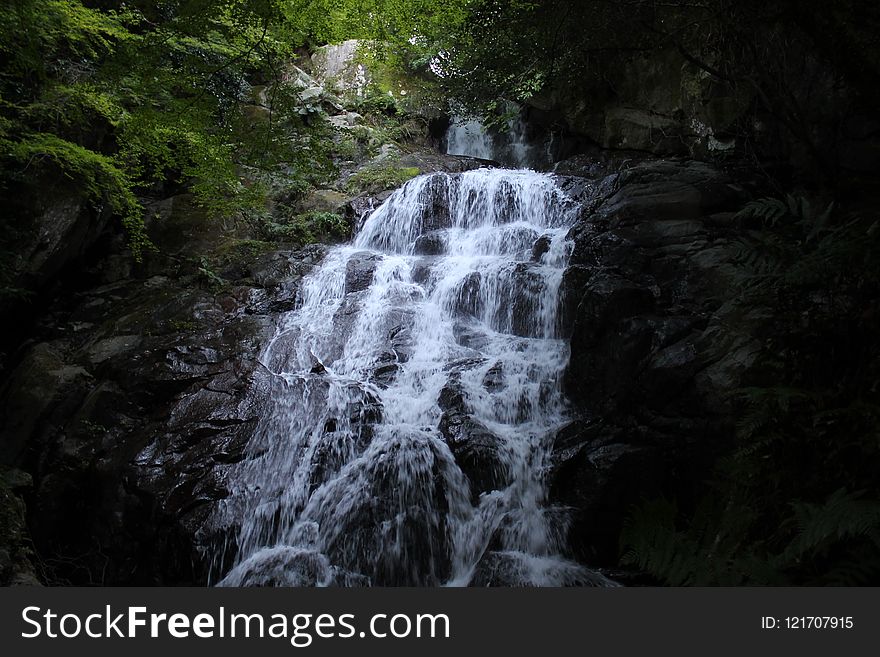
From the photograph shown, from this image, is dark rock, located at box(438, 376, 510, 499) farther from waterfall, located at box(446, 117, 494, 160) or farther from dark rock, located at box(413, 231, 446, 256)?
waterfall, located at box(446, 117, 494, 160)

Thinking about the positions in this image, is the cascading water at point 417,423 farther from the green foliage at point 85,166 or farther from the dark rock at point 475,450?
the green foliage at point 85,166

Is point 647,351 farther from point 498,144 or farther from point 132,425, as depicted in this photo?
point 498,144

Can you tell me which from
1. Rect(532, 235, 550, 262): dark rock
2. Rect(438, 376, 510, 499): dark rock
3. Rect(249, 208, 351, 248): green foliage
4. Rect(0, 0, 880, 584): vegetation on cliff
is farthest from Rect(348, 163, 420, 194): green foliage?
Rect(438, 376, 510, 499): dark rock

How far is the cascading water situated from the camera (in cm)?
502

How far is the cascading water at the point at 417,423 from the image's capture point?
5.02 metres

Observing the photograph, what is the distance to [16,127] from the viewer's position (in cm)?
666

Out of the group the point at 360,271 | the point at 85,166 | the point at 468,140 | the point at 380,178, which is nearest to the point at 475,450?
the point at 360,271

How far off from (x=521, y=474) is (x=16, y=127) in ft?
25.3

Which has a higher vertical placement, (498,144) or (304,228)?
(498,144)

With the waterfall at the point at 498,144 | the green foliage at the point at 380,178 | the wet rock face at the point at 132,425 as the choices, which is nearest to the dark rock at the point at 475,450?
the wet rock face at the point at 132,425

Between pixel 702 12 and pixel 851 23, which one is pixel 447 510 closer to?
pixel 851 23

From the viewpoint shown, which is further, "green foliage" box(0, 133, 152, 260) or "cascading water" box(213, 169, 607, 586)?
"green foliage" box(0, 133, 152, 260)

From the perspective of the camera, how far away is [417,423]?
6242mm

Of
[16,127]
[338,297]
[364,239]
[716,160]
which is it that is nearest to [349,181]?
[364,239]
